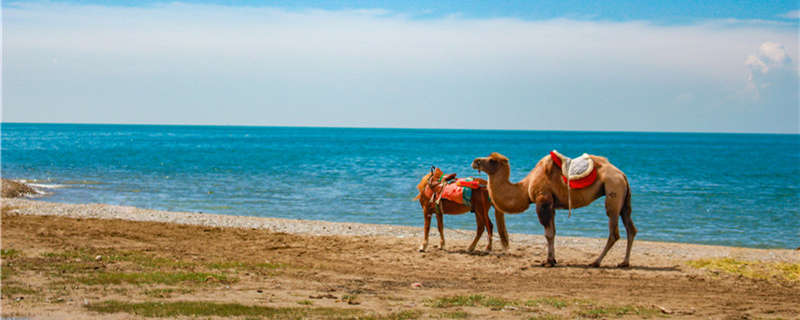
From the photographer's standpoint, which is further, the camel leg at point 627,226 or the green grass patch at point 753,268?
the camel leg at point 627,226

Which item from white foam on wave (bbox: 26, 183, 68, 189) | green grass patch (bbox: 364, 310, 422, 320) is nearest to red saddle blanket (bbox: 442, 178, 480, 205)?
green grass patch (bbox: 364, 310, 422, 320)

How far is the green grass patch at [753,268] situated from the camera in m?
11.9

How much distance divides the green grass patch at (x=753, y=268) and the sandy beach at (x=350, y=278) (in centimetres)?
3

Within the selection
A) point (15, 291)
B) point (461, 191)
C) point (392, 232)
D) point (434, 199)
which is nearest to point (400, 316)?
point (15, 291)

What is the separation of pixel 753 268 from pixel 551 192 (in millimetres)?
3932

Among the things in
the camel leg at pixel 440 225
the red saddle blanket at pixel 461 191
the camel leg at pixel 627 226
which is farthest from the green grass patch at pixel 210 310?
the camel leg at pixel 627 226

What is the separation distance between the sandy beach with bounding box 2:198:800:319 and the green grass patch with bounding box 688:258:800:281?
33mm

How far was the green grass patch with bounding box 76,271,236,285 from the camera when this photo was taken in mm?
9703

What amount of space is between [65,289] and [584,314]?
6.75 m

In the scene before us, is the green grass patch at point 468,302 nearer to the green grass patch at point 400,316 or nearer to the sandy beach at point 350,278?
the sandy beach at point 350,278

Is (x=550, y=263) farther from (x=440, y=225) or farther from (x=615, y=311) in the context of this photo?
(x=615, y=311)

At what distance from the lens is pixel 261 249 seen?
14.3 m

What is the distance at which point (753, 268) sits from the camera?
12.5 m

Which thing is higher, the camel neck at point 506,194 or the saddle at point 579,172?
the saddle at point 579,172
